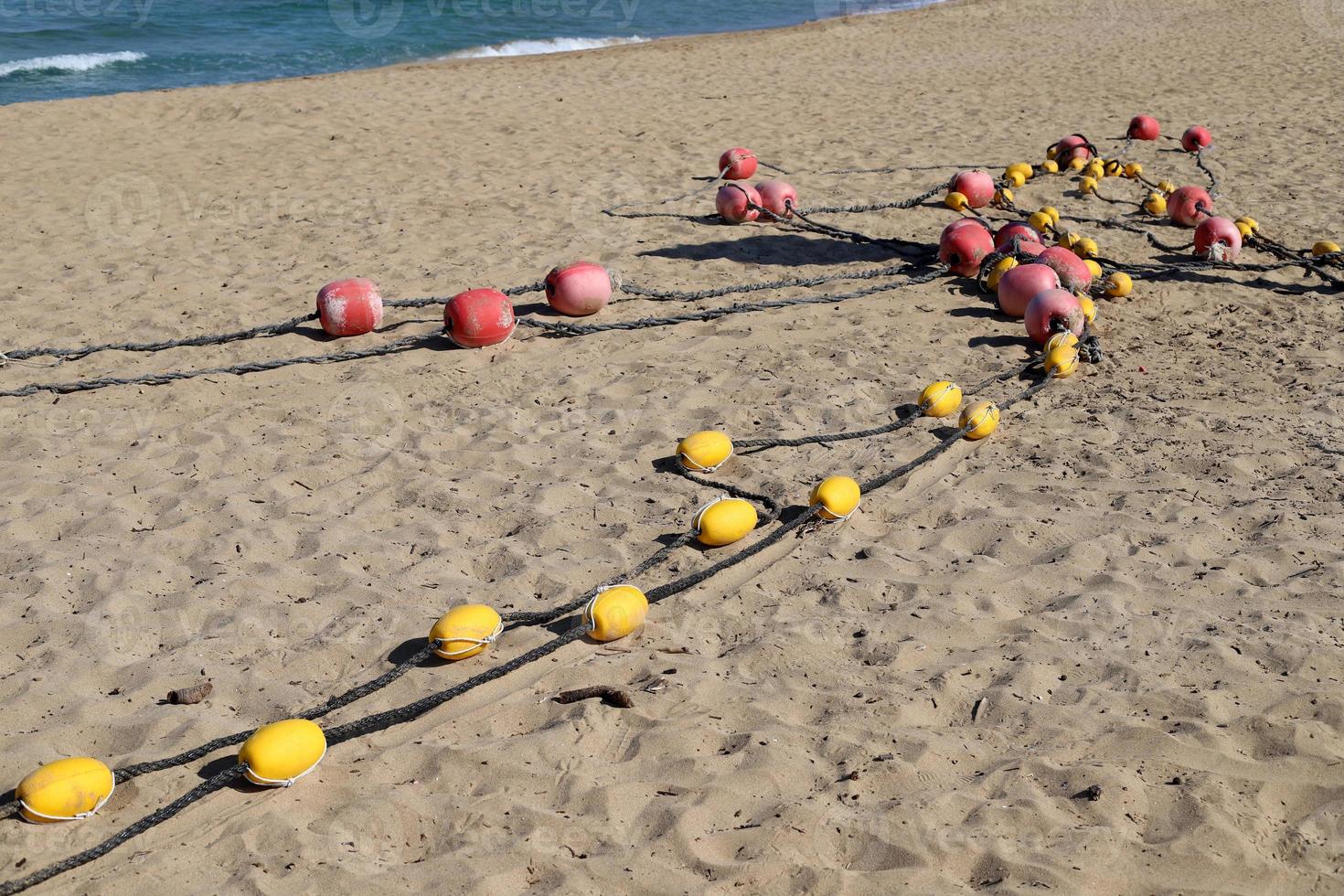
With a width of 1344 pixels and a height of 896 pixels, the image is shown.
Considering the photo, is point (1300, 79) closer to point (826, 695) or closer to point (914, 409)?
point (914, 409)

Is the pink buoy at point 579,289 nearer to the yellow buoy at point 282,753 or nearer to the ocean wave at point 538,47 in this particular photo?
the yellow buoy at point 282,753

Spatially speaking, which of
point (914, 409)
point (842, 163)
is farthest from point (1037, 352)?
point (842, 163)

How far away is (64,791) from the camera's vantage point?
Result: 2926 millimetres

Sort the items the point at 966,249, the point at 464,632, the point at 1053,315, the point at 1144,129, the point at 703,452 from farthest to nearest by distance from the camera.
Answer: the point at 1144,129, the point at 966,249, the point at 1053,315, the point at 703,452, the point at 464,632

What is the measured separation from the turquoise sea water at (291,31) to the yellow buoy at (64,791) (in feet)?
53.5

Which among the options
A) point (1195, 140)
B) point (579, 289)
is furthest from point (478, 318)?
point (1195, 140)

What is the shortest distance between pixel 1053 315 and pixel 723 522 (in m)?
2.65

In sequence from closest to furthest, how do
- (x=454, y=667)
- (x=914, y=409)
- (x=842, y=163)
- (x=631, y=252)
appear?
(x=454, y=667)
(x=914, y=409)
(x=631, y=252)
(x=842, y=163)

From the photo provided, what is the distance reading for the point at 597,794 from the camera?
2.99 meters

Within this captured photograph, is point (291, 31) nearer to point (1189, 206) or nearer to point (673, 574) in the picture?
point (1189, 206)

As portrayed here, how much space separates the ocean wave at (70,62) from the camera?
1817 cm

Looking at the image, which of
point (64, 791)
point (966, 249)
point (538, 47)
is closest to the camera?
point (64, 791)

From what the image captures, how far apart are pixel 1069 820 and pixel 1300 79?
13.6 m

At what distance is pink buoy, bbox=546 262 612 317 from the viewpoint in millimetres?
6406
